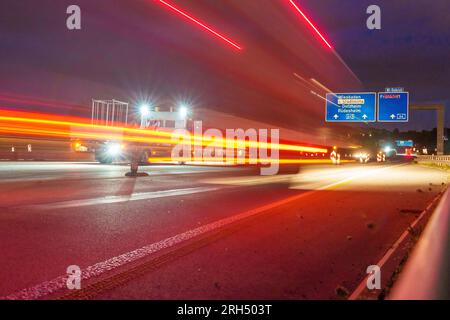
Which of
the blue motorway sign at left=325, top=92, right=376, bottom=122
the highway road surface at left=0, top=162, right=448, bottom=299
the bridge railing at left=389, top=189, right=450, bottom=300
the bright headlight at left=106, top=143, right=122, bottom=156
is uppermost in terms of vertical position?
the blue motorway sign at left=325, top=92, right=376, bottom=122

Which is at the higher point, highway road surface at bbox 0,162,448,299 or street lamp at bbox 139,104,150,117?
street lamp at bbox 139,104,150,117

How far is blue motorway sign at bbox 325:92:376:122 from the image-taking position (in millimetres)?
35844

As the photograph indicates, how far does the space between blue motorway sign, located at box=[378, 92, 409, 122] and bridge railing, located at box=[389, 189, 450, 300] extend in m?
31.7

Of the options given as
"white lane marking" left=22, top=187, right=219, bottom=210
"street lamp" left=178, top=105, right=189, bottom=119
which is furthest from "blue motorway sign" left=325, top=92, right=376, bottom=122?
"white lane marking" left=22, top=187, right=219, bottom=210

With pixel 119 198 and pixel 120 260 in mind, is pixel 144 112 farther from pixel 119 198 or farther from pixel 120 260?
pixel 120 260

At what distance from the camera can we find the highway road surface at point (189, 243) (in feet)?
15.5

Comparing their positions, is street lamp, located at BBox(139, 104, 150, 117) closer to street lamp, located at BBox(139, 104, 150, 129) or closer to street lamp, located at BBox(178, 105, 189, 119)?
street lamp, located at BBox(139, 104, 150, 129)

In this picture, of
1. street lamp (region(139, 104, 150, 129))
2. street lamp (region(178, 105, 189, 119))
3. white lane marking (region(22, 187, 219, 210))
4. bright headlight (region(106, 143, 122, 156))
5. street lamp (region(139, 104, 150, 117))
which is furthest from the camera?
street lamp (region(178, 105, 189, 119))

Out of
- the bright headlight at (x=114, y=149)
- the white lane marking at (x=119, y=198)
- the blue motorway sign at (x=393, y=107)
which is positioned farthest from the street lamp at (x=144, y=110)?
the blue motorway sign at (x=393, y=107)

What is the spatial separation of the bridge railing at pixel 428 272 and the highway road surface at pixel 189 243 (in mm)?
838

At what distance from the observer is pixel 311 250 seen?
21.9ft
